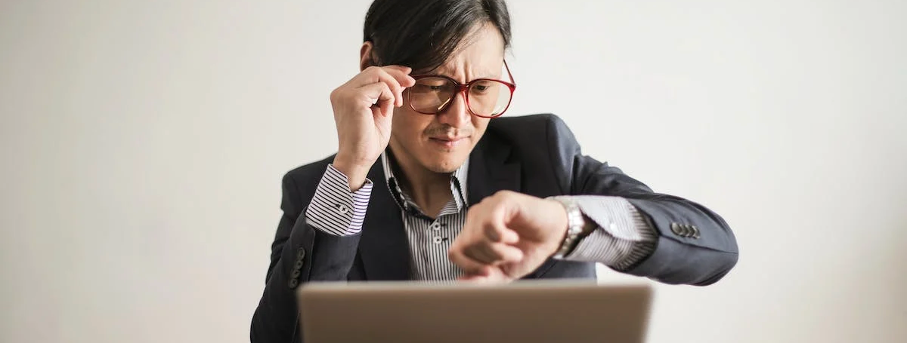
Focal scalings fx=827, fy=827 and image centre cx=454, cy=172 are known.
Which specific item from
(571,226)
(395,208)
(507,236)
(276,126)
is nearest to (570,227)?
(571,226)

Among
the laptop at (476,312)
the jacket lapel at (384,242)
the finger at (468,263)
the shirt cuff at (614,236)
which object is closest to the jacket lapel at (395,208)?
the jacket lapel at (384,242)

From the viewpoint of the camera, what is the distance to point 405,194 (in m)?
1.54

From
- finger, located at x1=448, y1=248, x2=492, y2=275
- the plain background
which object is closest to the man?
finger, located at x1=448, y1=248, x2=492, y2=275

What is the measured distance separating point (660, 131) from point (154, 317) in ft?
5.87

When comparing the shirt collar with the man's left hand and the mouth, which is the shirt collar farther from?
the man's left hand

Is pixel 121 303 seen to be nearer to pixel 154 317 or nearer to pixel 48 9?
pixel 154 317

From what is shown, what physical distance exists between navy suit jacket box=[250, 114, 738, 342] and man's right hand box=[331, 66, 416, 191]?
0.36 feet

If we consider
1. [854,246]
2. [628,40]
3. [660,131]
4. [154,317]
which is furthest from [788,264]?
[154,317]

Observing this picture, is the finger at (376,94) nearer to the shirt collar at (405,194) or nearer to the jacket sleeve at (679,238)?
the shirt collar at (405,194)

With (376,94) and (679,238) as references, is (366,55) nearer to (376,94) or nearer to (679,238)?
(376,94)

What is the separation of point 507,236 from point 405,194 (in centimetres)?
72

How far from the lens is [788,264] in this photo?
9.20 ft

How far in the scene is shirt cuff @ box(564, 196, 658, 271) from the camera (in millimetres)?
976

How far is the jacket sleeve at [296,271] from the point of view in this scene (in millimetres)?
1260
